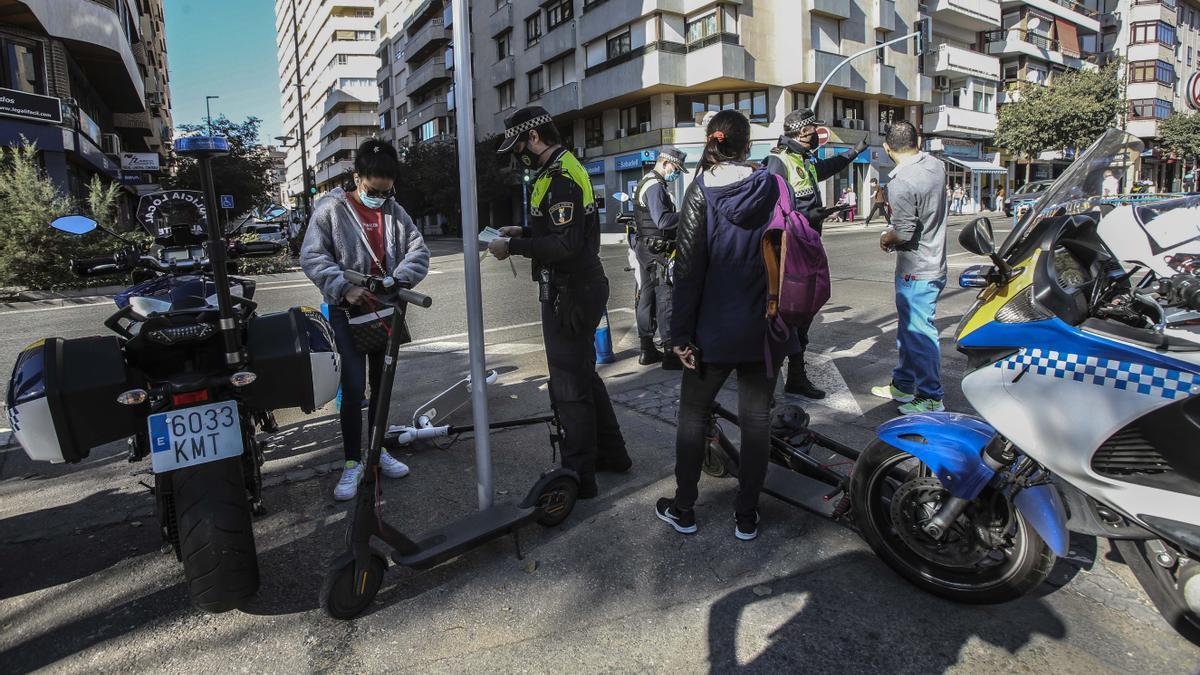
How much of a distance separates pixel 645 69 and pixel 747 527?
3365cm

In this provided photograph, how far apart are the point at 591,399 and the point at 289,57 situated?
140050 millimetres

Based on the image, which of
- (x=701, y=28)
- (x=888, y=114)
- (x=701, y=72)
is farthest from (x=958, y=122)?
(x=701, y=72)

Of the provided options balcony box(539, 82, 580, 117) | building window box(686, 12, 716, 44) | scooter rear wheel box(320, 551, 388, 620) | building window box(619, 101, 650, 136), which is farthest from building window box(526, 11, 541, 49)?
scooter rear wheel box(320, 551, 388, 620)

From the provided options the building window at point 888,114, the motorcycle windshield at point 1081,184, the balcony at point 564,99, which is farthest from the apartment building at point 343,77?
the motorcycle windshield at point 1081,184

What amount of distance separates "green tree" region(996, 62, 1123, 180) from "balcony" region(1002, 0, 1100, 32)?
29.7 ft

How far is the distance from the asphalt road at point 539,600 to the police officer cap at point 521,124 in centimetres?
182

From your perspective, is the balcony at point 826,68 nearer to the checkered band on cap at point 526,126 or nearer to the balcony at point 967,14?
the balcony at point 967,14

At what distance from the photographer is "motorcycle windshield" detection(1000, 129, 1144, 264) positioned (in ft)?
8.93

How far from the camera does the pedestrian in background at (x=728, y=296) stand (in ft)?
9.60

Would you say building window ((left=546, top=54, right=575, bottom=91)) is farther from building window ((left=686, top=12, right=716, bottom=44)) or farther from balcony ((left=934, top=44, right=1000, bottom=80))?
balcony ((left=934, top=44, right=1000, bottom=80))

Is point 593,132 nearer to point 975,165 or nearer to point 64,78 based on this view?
point 64,78

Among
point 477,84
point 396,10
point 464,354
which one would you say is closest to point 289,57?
point 396,10

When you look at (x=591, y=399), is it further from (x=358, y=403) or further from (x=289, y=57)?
(x=289, y=57)

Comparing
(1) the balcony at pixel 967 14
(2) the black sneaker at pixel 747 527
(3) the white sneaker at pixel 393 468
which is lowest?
(2) the black sneaker at pixel 747 527
